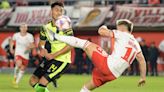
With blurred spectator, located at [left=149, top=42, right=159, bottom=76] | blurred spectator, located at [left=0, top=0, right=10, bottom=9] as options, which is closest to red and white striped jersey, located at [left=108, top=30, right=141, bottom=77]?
blurred spectator, located at [left=149, top=42, right=159, bottom=76]

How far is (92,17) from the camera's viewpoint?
4112cm

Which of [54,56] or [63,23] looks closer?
[54,56]

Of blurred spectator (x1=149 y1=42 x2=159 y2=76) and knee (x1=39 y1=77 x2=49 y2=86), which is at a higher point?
knee (x1=39 y1=77 x2=49 y2=86)

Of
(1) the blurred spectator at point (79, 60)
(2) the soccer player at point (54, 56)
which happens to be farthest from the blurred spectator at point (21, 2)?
(2) the soccer player at point (54, 56)

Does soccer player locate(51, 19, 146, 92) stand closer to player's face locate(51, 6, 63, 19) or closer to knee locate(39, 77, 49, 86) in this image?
knee locate(39, 77, 49, 86)

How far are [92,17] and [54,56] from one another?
27.2m

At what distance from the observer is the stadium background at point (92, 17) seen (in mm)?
39781

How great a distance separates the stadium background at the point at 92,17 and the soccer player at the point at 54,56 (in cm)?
2497

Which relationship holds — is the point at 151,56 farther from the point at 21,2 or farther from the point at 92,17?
Result: the point at 21,2

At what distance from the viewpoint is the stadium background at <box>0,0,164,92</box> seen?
39.8 metres

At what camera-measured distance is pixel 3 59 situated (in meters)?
43.2

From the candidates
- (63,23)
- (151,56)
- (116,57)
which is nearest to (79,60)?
(151,56)

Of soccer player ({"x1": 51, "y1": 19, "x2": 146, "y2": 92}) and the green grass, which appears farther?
the green grass

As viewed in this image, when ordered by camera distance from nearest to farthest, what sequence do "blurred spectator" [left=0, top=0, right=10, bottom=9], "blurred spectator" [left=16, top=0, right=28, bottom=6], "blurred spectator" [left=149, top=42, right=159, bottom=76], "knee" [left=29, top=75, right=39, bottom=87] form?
"knee" [left=29, top=75, right=39, bottom=87], "blurred spectator" [left=149, top=42, right=159, bottom=76], "blurred spectator" [left=0, top=0, right=10, bottom=9], "blurred spectator" [left=16, top=0, right=28, bottom=6]
